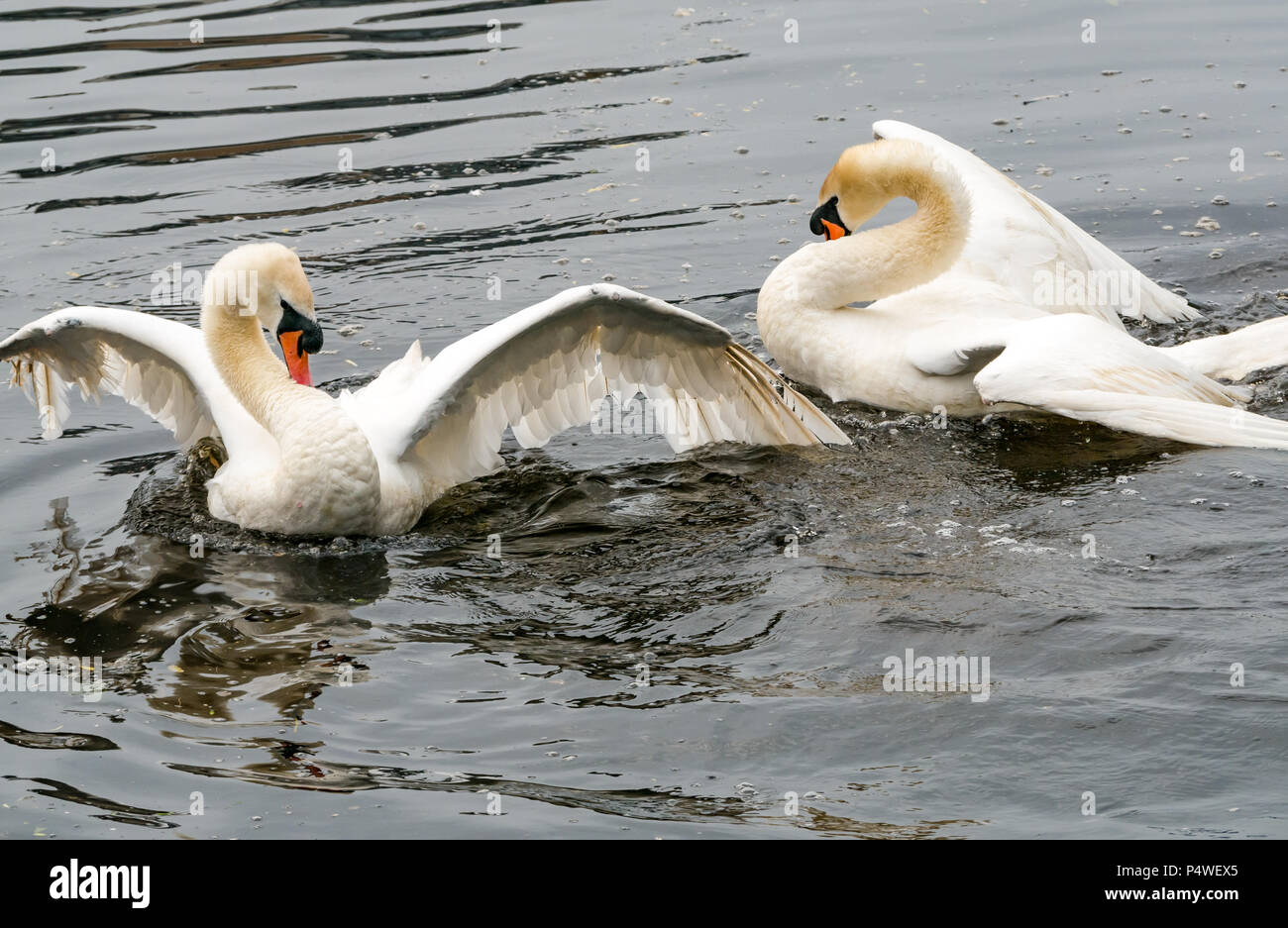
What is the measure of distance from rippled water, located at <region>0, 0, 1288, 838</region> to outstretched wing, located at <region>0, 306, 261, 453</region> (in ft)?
1.08

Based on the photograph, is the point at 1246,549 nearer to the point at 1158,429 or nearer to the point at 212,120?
the point at 1158,429

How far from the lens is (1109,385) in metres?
7.62

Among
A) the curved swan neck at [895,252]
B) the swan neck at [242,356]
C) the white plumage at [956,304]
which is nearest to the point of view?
the swan neck at [242,356]

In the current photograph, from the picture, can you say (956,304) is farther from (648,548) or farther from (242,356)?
(242,356)

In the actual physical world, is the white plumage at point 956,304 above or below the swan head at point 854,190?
below

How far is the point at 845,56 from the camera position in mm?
14227

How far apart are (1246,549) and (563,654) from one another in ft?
8.85

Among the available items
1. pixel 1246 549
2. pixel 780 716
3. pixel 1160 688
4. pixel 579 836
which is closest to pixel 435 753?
pixel 579 836

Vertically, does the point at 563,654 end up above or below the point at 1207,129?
below

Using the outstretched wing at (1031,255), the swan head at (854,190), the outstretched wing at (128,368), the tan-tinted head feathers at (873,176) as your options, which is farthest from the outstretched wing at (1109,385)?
the outstretched wing at (128,368)

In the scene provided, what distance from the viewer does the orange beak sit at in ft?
24.3

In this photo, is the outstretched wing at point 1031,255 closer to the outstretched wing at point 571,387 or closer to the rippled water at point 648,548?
the rippled water at point 648,548

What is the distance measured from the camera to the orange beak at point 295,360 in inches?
292

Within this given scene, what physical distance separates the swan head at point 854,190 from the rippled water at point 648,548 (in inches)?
39.9
